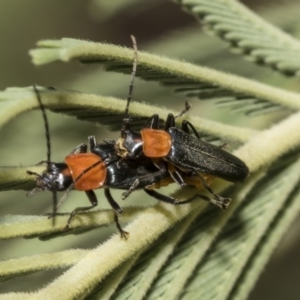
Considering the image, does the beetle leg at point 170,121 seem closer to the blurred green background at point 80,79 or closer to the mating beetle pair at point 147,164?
the mating beetle pair at point 147,164

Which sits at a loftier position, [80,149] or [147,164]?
[80,149]

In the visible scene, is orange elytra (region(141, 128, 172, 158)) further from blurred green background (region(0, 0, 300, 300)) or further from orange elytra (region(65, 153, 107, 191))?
blurred green background (region(0, 0, 300, 300))

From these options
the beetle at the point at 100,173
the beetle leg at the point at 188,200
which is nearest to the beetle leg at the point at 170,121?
the beetle at the point at 100,173

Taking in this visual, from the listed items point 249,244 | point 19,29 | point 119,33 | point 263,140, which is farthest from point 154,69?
point 119,33

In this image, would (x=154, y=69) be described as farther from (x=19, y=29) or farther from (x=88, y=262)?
(x=19, y=29)

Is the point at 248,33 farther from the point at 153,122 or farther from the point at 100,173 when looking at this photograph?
the point at 100,173

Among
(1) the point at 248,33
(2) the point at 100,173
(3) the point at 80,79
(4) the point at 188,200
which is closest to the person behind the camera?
(4) the point at 188,200

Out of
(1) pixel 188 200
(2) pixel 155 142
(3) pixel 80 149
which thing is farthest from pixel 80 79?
(1) pixel 188 200
